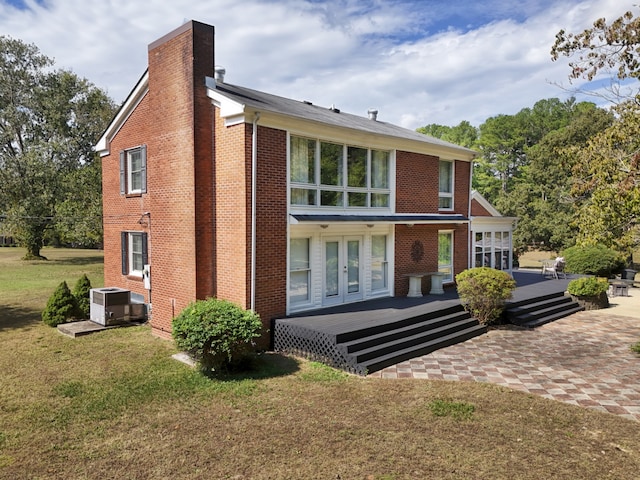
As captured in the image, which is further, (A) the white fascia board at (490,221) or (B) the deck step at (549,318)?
(A) the white fascia board at (490,221)

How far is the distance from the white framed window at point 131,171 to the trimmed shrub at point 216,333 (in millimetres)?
7028

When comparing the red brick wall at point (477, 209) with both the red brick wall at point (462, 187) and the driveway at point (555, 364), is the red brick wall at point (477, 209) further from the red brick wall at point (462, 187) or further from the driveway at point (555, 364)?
the driveway at point (555, 364)

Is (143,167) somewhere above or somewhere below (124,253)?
above

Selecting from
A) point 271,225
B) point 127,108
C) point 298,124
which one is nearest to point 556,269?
point 298,124

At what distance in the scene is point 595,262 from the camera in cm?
2261

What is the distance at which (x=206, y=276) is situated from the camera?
11.4 meters

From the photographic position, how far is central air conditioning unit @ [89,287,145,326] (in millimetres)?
13172

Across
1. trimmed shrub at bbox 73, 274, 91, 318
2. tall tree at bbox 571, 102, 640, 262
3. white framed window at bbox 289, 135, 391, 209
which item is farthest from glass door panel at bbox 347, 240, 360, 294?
trimmed shrub at bbox 73, 274, 91, 318

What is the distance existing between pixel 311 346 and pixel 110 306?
6909mm

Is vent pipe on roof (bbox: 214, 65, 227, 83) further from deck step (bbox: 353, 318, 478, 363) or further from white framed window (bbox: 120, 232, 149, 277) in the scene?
deck step (bbox: 353, 318, 478, 363)

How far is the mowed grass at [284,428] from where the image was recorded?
5.51 m

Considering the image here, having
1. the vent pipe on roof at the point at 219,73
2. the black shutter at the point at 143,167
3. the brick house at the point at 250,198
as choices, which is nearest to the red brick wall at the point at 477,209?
the brick house at the point at 250,198

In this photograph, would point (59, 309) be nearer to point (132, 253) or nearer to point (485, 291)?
point (132, 253)

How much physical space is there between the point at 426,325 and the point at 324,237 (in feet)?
11.9
